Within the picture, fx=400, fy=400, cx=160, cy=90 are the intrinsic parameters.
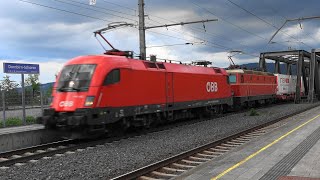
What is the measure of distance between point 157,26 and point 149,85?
10.1m

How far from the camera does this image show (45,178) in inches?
353

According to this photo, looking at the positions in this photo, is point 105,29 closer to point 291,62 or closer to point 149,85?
point 149,85

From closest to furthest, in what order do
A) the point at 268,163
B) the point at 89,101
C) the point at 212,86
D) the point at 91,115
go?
the point at 268,163
the point at 91,115
the point at 89,101
the point at 212,86

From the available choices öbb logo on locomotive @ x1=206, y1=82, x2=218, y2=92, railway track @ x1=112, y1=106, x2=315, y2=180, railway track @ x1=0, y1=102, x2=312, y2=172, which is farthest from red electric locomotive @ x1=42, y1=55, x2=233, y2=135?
railway track @ x1=112, y1=106, x2=315, y2=180

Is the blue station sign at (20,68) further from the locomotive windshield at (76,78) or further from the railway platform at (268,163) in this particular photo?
the railway platform at (268,163)

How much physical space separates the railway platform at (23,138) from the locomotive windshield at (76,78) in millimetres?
2215

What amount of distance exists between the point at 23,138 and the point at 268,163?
9871mm

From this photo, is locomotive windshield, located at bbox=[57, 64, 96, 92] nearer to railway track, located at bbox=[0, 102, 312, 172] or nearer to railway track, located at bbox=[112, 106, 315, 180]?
railway track, located at bbox=[0, 102, 312, 172]

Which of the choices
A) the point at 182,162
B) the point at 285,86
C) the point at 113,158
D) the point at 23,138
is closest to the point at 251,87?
the point at 285,86

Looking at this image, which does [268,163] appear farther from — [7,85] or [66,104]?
[7,85]

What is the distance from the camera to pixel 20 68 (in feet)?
61.5

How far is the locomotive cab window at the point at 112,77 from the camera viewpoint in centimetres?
1505

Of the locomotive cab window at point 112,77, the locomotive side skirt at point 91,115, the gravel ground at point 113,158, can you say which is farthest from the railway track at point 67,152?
the locomotive cab window at point 112,77

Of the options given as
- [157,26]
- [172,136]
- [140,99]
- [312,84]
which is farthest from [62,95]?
[312,84]
